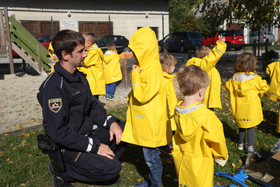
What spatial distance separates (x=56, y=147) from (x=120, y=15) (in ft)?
78.1

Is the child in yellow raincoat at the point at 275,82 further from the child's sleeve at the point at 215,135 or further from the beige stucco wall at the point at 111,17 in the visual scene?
the beige stucco wall at the point at 111,17

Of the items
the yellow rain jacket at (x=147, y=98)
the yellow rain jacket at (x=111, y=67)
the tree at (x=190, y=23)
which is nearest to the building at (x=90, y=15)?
the tree at (x=190, y=23)

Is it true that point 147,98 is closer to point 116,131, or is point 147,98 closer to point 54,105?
point 116,131

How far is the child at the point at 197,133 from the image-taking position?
8.40 ft

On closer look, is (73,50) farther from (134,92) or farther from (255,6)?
(255,6)

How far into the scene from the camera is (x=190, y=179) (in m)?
2.70

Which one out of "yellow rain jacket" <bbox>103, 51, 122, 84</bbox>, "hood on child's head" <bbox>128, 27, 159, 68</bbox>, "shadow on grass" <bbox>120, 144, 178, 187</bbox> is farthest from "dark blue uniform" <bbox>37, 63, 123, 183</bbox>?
"yellow rain jacket" <bbox>103, 51, 122, 84</bbox>

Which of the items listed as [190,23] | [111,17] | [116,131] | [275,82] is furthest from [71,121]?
[190,23]

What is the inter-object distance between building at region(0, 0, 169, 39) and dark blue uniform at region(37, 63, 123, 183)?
20.9 m

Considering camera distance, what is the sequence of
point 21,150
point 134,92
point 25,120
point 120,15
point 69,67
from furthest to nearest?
point 120,15, point 25,120, point 21,150, point 69,67, point 134,92

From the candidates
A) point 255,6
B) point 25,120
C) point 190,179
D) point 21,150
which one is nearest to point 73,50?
point 190,179

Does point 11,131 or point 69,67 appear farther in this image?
point 11,131

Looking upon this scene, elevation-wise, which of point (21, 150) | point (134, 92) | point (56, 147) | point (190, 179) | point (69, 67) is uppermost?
point (69, 67)

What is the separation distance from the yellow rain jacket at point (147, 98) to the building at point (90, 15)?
21.2 metres
